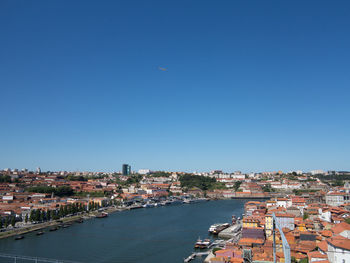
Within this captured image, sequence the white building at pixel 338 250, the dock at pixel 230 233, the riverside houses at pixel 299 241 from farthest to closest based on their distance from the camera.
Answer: the dock at pixel 230 233, the riverside houses at pixel 299 241, the white building at pixel 338 250

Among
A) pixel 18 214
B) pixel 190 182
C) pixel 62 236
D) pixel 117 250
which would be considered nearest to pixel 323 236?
pixel 117 250

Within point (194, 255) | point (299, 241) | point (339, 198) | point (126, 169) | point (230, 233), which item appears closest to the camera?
point (299, 241)

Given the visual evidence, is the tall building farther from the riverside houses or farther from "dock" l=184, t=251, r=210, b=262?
"dock" l=184, t=251, r=210, b=262

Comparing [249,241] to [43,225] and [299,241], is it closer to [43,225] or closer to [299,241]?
[299,241]

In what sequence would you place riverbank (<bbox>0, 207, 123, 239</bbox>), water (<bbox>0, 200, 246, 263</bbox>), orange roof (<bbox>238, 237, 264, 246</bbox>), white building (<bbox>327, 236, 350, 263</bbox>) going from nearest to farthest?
white building (<bbox>327, 236, 350, 263</bbox>) → orange roof (<bbox>238, 237, 264, 246</bbox>) → water (<bbox>0, 200, 246, 263</bbox>) → riverbank (<bbox>0, 207, 123, 239</bbox>)

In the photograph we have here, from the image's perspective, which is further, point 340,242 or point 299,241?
point 299,241

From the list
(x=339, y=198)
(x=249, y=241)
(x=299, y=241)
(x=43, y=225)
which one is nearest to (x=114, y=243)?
(x=249, y=241)

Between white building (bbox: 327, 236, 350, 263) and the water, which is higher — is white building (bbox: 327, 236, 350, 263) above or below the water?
above

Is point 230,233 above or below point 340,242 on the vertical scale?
below

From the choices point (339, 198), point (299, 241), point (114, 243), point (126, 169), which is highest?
point (126, 169)

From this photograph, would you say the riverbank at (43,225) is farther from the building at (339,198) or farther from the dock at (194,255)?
the building at (339,198)

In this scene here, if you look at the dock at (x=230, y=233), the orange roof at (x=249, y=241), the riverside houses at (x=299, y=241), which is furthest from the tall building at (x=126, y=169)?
the orange roof at (x=249, y=241)

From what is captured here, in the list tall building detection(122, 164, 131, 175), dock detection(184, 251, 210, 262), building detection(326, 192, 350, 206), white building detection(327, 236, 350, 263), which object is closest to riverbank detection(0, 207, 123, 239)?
dock detection(184, 251, 210, 262)
